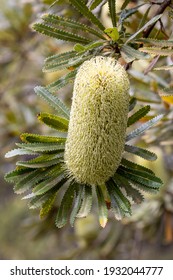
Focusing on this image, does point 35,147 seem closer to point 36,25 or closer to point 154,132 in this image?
point 36,25

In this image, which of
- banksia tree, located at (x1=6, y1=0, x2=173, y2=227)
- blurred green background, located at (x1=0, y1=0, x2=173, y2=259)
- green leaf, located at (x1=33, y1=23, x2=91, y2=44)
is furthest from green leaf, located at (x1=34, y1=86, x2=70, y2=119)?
blurred green background, located at (x1=0, y1=0, x2=173, y2=259)

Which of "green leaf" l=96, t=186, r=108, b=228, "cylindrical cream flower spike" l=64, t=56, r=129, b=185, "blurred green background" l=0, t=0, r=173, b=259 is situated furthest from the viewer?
"blurred green background" l=0, t=0, r=173, b=259

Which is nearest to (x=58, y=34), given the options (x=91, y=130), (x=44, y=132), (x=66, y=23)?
(x=66, y=23)

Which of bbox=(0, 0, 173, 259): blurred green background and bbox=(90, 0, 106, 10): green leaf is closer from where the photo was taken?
bbox=(90, 0, 106, 10): green leaf

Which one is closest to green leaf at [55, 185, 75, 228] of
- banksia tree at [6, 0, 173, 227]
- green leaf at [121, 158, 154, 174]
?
banksia tree at [6, 0, 173, 227]

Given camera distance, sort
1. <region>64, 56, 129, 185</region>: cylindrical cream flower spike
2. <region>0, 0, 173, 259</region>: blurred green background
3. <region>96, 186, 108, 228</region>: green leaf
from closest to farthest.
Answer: <region>64, 56, 129, 185</region>: cylindrical cream flower spike
<region>96, 186, 108, 228</region>: green leaf
<region>0, 0, 173, 259</region>: blurred green background

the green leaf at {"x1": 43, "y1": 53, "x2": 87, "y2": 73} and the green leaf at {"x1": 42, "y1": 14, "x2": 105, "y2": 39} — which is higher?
the green leaf at {"x1": 42, "y1": 14, "x2": 105, "y2": 39}

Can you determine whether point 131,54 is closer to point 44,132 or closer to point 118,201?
point 118,201

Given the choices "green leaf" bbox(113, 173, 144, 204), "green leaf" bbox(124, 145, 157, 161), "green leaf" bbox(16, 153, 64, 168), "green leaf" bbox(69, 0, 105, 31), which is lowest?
"green leaf" bbox(113, 173, 144, 204)

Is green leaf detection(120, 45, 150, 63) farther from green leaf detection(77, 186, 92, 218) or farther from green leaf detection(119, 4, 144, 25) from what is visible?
green leaf detection(77, 186, 92, 218)
